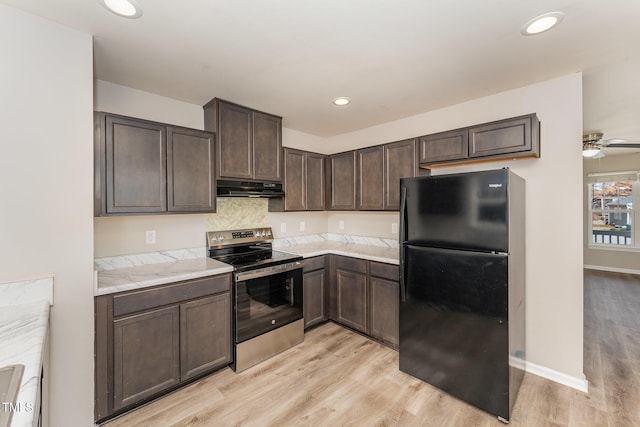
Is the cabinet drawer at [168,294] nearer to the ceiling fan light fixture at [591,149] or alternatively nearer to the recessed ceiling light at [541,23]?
the recessed ceiling light at [541,23]

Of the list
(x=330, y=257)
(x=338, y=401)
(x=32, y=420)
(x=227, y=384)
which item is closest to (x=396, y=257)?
(x=330, y=257)

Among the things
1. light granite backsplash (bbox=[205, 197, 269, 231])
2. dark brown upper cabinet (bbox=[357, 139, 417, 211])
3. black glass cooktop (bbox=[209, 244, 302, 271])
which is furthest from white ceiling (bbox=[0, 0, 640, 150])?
black glass cooktop (bbox=[209, 244, 302, 271])

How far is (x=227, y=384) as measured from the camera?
7.46ft

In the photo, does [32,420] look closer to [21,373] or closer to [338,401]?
[21,373]

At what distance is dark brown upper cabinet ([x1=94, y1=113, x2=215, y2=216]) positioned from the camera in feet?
6.57

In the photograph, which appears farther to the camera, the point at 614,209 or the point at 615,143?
the point at 614,209

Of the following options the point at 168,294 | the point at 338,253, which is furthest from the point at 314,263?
the point at 168,294

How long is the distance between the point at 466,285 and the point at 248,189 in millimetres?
2149

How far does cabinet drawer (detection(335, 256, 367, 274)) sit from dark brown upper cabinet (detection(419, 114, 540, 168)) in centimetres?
123

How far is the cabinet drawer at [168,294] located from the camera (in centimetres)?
189

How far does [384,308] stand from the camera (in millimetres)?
2852

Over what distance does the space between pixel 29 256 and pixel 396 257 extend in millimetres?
2834

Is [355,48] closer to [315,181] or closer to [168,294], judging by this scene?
[315,181]

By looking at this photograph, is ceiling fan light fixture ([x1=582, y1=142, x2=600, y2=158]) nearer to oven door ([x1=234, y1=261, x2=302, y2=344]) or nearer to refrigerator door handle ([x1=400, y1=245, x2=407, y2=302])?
refrigerator door handle ([x1=400, y1=245, x2=407, y2=302])
